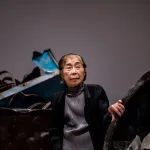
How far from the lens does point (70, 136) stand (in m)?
1.10

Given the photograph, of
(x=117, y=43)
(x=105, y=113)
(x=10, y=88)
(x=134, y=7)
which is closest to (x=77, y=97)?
(x=105, y=113)

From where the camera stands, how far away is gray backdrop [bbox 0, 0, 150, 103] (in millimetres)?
1490

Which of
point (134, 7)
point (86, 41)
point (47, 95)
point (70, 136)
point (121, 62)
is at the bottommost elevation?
point (70, 136)

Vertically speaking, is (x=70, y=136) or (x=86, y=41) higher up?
(x=86, y=41)

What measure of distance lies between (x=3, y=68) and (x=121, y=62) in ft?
2.00

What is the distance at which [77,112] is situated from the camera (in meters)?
1.12

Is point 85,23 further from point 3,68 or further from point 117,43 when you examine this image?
point 3,68

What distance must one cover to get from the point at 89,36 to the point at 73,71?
0.43 metres

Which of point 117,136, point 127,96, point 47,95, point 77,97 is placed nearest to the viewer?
point 127,96

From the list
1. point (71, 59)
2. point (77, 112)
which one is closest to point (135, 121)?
point (77, 112)

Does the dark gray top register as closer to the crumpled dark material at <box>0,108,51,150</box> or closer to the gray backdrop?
the crumpled dark material at <box>0,108,51,150</box>

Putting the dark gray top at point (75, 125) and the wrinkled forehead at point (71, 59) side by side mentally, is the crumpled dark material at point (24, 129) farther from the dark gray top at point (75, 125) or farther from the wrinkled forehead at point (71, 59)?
the wrinkled forehead at point (71, 59)

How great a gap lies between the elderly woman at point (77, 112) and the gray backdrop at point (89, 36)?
0.36 m

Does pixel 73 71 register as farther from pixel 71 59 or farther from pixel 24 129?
pixel 24 129
